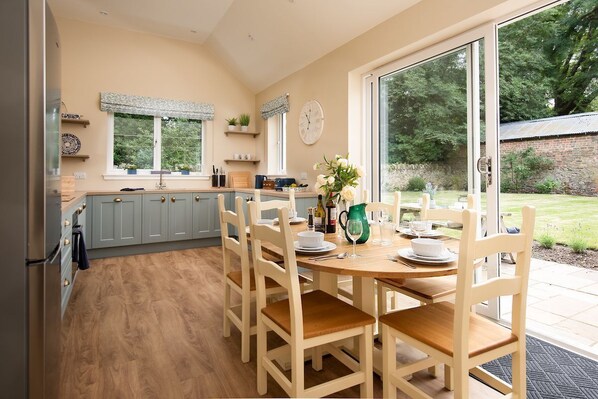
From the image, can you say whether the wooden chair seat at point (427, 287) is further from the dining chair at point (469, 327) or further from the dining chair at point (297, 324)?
the dining chair at point (297, 324)

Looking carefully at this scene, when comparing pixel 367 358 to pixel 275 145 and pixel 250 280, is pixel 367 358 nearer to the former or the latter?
pixel 250 280

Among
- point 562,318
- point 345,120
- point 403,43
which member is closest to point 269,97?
point 345,120

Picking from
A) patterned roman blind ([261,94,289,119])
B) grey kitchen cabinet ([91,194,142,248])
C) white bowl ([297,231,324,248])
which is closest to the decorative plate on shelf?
grey kitchen cabinet ([91,194,142,248])

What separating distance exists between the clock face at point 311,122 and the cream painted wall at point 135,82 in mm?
1663

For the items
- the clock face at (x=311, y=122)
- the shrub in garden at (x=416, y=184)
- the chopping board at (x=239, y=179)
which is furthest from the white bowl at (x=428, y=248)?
the chopping board at (x=239, y=179)

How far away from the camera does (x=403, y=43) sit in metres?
2.89

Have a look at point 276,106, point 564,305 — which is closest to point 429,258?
Result: point 564,305

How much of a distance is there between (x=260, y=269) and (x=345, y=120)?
2446mm

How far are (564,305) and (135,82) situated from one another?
5.65 meters

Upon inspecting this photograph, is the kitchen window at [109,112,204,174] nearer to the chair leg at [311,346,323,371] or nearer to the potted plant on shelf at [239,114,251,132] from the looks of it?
the potted plant on shelf at [239,114,251,132]

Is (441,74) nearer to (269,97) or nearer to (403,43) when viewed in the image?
(403,43)

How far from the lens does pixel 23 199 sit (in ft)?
3.20

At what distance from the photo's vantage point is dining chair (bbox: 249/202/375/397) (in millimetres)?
1375

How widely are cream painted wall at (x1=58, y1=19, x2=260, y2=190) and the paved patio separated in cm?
440
